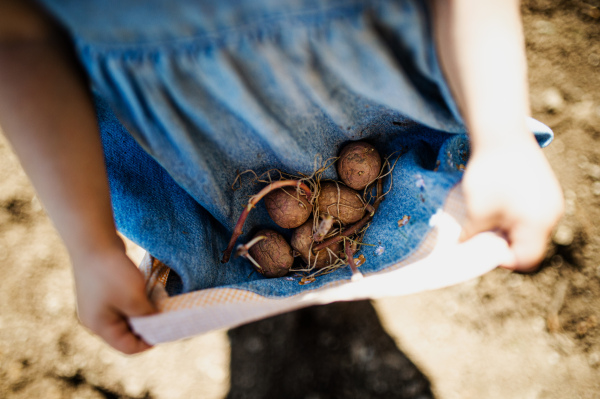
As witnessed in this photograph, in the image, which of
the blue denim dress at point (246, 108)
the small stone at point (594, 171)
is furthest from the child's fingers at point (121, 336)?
the small stone at point (594, 171)

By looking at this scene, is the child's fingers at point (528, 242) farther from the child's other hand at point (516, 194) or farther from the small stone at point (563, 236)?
the small stone at point (563, 236)

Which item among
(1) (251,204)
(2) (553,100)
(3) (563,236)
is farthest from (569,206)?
(1) (251,204)

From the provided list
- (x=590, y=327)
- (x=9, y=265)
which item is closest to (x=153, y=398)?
(x=9, y=265)

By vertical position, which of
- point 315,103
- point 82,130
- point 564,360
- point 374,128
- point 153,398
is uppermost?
point 82,130

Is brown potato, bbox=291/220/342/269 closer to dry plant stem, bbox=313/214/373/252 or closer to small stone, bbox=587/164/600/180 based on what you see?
dry plant stem, bbox=313/214/373/252

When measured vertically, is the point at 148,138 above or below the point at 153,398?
above

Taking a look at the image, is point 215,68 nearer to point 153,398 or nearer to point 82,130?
point 82,130
